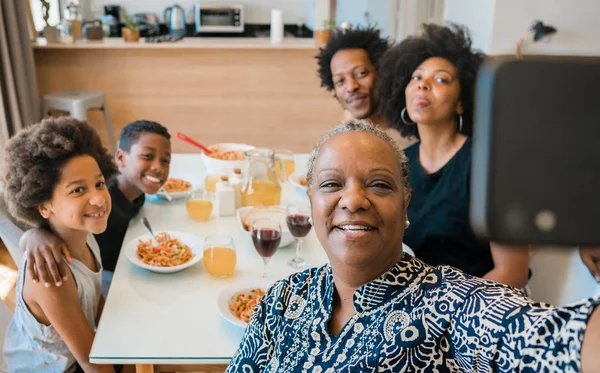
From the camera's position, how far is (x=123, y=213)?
1865 millimetres

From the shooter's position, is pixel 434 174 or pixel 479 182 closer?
pixel 479 182

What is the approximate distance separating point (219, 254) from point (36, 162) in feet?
1.71

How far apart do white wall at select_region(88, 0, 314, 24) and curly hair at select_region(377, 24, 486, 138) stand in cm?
366

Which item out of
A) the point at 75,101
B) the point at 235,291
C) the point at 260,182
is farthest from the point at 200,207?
the point at 75,101

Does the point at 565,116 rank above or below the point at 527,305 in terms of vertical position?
above

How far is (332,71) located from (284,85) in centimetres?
162

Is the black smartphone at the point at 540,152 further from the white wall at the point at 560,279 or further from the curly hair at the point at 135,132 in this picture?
the curly hair at the point at 135,132

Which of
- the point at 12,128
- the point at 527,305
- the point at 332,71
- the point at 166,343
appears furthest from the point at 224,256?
the point at 12,128

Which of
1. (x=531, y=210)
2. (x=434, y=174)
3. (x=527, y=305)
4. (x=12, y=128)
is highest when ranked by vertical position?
(x=531, y=210)

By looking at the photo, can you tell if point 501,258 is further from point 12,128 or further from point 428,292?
point 12,128

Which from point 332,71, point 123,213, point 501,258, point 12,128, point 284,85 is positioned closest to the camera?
point 501,258

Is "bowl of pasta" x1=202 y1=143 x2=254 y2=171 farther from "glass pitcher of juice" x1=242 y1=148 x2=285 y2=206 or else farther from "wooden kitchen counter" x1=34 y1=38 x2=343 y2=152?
"wooden kitchen counter" x1=34 y1=38 x2=343 y2=152

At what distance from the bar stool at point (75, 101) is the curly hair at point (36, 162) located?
2.30 meters

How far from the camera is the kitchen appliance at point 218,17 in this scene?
18.1ft
